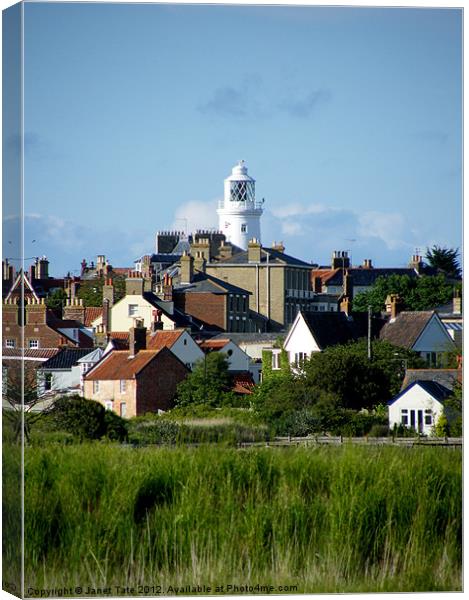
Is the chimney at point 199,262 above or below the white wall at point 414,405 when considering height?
above

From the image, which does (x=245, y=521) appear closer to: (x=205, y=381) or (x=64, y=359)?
(x=205, y=381)

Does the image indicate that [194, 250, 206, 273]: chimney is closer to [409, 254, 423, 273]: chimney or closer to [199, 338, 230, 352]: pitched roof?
[199, 338, 230, 352]: pitched roof

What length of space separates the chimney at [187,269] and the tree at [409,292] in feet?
3.73

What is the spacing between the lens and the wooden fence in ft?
32.0

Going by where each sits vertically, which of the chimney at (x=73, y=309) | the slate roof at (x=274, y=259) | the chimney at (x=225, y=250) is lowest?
the chimney at (x=73, y=309)

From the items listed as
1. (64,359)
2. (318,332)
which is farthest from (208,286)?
(64,359)

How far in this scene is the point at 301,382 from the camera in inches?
404

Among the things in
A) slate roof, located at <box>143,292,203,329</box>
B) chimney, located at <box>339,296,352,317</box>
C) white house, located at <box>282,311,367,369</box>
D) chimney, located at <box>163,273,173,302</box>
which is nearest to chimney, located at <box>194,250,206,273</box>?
chimney, located at <box>163,273,173,302</box>

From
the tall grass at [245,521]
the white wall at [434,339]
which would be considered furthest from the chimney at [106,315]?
the white wall at [434,339]

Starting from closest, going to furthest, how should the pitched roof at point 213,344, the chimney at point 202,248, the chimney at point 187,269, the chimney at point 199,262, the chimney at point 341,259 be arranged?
1. the chimney at point 341,259
2. the pitched roof at point 213,344
3. the chimney at point 202,248
4. the chimney at point 187,269
5. the chimney at point 199,262

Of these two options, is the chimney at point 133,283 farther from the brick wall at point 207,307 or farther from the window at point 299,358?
the window at point 299,358

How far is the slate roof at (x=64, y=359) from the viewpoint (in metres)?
9.82

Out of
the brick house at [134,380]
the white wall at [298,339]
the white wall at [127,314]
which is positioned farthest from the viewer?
the white wall at [298,339]

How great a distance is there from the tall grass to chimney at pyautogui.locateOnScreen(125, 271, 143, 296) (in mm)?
1183
